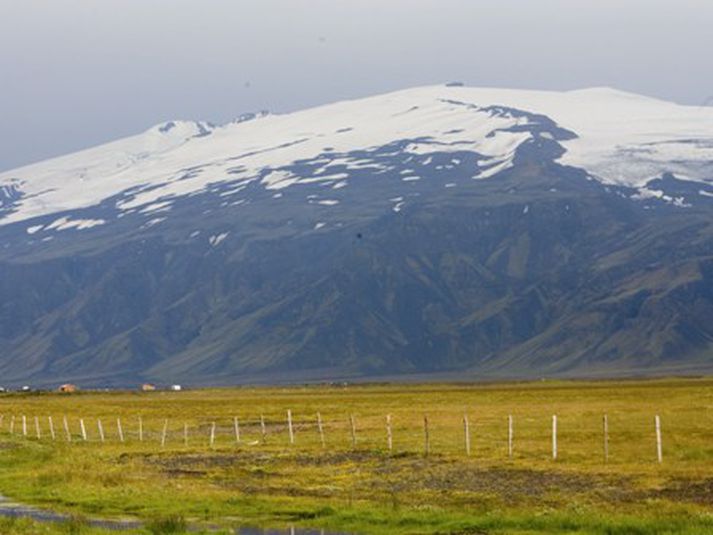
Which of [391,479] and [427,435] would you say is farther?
[427,435]

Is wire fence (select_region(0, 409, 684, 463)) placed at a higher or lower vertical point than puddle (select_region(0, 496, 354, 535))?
lower

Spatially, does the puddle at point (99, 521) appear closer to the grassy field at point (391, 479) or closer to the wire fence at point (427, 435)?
the grassy field at point (391, 479)

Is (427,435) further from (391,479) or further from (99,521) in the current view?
(99,521)

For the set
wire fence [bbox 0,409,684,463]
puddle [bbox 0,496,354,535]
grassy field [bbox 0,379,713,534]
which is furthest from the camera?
wire fence [bbox 0,409,684,463]

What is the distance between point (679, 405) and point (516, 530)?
7747 cm

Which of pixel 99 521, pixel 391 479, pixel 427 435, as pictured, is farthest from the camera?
pixel 427 435

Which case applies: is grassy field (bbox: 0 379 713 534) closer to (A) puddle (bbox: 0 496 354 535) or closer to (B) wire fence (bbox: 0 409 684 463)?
(B) wire fence (bbox: 0 409 684 463)

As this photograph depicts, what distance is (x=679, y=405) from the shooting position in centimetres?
11669

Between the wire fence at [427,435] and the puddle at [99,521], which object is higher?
the puddle at [99,521]

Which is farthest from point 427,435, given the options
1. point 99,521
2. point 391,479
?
point 99,521

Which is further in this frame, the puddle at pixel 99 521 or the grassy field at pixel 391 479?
the puddle at pixel 99 521

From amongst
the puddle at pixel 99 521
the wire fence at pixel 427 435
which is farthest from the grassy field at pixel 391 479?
the puddle at pixel 99 521

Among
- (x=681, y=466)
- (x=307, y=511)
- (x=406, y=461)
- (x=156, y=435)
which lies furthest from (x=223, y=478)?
(x=156, y=435)

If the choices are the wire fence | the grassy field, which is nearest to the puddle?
the grassy field
